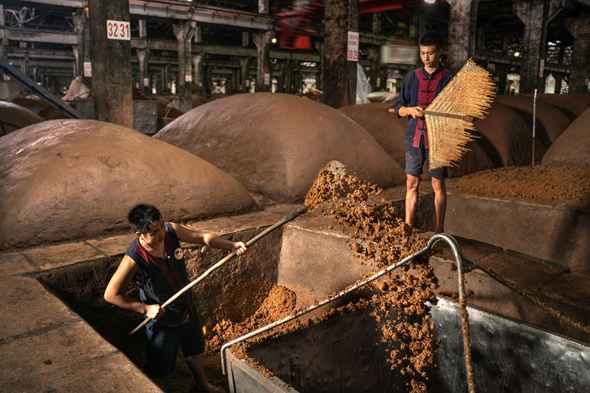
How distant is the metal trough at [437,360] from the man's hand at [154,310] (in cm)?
39

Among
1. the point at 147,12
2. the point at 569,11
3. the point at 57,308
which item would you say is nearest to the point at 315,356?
the point at 57,308

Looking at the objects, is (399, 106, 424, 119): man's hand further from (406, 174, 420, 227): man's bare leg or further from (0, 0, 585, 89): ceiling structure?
(0, 0, 585, 89): ceiling structure

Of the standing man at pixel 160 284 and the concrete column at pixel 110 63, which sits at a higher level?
the concrete column at pixel 110 63

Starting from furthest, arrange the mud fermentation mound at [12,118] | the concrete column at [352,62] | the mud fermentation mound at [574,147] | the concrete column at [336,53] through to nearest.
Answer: the concrete column at [352,62]
the concrete column at [336,53]
the mud fermentation mound at [12,118]
the mud fermentation mound at [574,147]

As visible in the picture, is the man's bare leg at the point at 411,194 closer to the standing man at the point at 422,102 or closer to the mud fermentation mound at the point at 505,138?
the standing man at the point at 422,102

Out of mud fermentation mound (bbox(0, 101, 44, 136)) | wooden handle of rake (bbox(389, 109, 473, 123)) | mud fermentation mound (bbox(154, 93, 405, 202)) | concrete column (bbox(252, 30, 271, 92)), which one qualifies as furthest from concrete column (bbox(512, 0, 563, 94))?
mud fermentation mound (bbox(0, 101, 44, 136))

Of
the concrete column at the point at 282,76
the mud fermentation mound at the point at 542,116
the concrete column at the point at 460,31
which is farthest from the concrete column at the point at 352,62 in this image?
the concrete column at the point at 282,76

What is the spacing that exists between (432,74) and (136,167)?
2.21m

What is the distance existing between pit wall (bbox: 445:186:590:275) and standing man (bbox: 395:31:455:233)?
1212mm

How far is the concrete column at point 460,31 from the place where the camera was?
7.55m

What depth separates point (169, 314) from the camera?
2.33 meters

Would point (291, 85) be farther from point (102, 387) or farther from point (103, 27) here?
point (102, 387)

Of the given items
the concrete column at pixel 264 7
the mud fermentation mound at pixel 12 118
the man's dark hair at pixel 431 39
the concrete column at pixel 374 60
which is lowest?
the mud fermentation mound at pixel 12 118

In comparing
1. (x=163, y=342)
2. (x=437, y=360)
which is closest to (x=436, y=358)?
(x=437, y=360)
